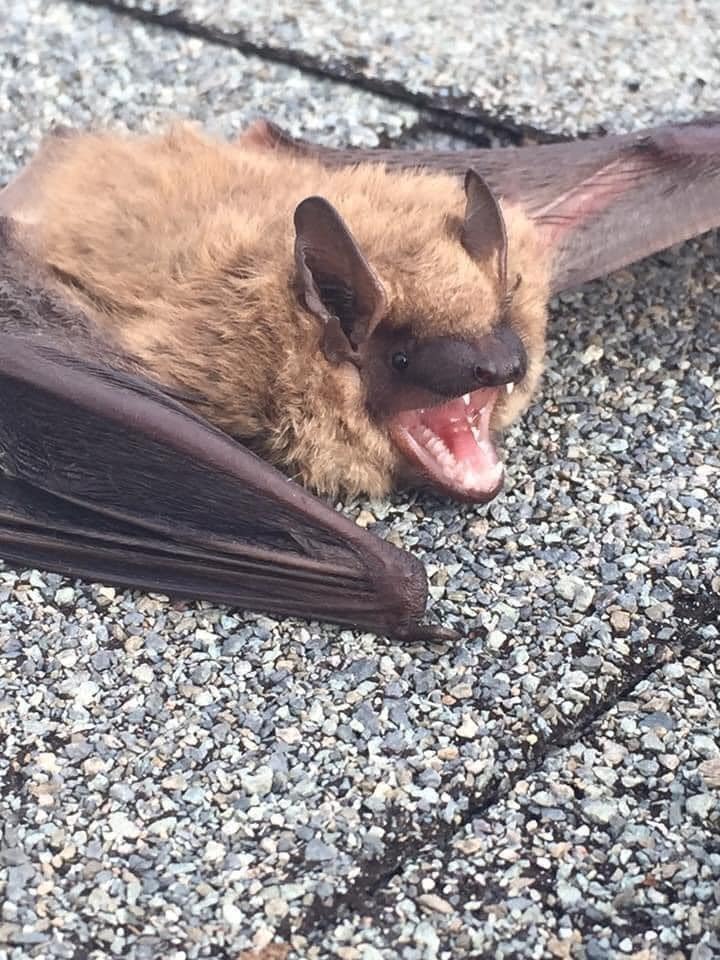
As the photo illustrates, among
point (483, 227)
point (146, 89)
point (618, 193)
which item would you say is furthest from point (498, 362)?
point (146, 89)

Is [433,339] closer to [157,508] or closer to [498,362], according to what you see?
[498,362]

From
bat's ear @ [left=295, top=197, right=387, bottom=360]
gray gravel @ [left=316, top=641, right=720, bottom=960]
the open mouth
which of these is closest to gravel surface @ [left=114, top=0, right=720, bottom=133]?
the open mouth

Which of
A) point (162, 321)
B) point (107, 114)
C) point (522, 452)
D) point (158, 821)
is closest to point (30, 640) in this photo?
point (158, 821)

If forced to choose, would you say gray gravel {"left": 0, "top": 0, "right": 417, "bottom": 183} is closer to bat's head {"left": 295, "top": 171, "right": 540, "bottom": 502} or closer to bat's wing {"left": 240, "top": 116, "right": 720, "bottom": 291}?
bat's wing {"left": 240, "top": 116, "right": 720, "bottom": 291}

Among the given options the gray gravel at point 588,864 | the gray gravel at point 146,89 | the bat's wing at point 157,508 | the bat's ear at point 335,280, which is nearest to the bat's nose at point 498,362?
the bat's ear at point 335,280

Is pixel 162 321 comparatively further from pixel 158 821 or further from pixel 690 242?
pixel 690 242

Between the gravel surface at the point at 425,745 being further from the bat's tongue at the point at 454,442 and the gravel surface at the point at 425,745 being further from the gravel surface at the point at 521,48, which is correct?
the gravel surface at the point at 521,48
